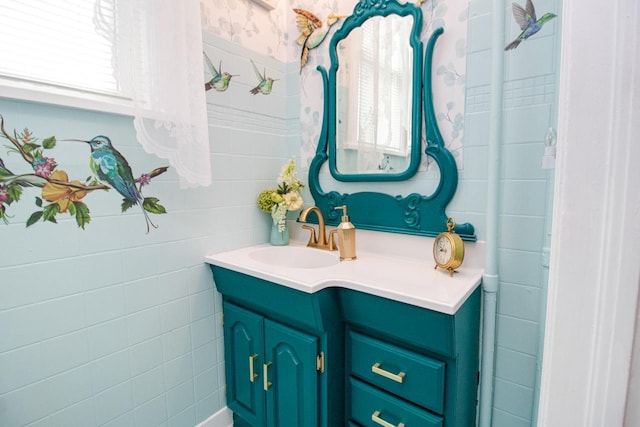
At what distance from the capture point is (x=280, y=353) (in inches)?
47.3

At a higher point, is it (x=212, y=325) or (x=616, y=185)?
(x=616, y=185)

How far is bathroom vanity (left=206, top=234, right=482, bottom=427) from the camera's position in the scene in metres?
0.91

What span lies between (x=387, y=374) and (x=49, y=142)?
1.27m

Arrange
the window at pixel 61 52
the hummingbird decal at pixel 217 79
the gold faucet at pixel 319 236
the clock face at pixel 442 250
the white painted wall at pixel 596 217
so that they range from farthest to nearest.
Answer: the gold faucet at pixel 319 236, the hummingbird decal at pixel 217 79, the clock face at pixel 442 250, the window at pixel 61 52, the white painted wall at pixel 596 217

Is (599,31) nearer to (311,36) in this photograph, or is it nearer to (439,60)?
(439,60)

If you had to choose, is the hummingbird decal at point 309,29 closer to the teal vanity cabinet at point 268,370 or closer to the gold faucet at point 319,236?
the gold faucet at point 319,236

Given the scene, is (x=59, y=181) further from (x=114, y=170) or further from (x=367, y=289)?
(x=367, y=289)

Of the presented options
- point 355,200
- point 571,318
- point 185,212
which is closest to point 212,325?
point 185,212

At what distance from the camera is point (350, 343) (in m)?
1.10

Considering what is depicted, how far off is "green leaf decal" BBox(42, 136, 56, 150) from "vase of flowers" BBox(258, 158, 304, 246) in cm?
81

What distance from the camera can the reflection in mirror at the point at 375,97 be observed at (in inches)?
50.1

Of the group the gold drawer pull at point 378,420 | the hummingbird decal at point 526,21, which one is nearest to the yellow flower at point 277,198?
the gold drawer pull at point 378,420

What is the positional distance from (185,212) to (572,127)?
1.27 m

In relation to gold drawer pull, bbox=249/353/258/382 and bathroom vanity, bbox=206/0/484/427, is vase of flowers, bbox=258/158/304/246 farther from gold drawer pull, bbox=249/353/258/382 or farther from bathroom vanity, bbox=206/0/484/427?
gold drawer pull, bbox=249/353/258/382
